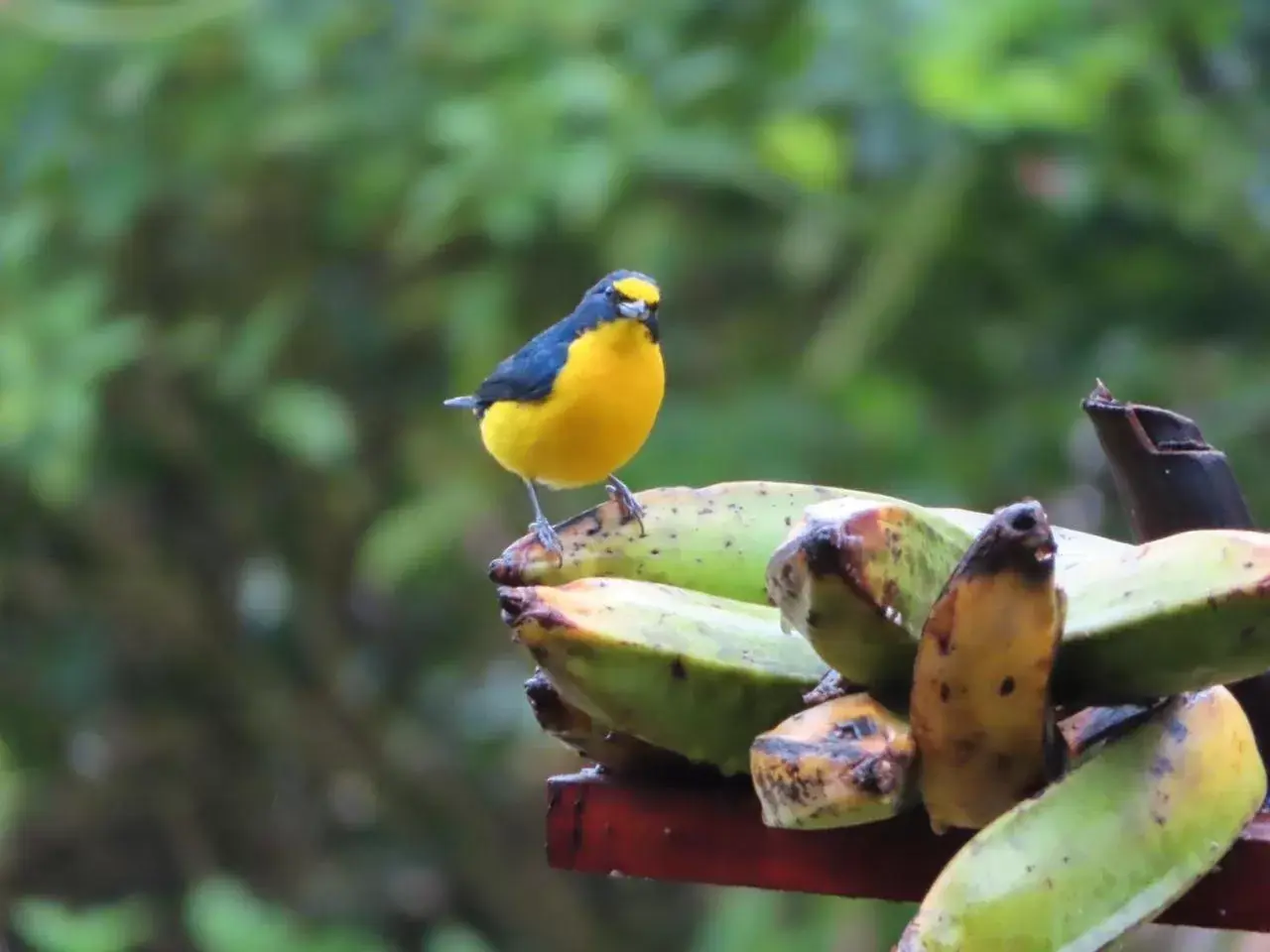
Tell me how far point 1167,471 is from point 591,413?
2.23ft

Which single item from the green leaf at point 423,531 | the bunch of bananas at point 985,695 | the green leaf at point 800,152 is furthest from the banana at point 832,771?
the green leaf at point 423,531

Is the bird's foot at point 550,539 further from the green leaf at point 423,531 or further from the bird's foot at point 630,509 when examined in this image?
the green leaf at point 423,531

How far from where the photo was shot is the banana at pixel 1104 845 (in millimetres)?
668

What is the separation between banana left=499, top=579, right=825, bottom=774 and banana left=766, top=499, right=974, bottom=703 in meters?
0.09

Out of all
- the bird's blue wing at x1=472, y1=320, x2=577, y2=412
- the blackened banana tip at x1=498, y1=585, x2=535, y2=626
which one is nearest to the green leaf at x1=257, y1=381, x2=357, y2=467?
the bird's blue wing at x1=472, y1=320, x2=577, y2=412

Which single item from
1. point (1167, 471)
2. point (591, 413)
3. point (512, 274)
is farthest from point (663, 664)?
point (512, 274)

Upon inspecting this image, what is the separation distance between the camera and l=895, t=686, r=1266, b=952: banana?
67cm

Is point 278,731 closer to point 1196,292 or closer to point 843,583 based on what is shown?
point 1196,292

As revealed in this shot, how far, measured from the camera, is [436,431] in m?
2.90

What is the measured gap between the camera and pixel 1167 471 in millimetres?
954

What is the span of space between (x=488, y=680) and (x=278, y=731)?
53 cm

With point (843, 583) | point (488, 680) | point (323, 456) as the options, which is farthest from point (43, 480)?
point (843, 583)

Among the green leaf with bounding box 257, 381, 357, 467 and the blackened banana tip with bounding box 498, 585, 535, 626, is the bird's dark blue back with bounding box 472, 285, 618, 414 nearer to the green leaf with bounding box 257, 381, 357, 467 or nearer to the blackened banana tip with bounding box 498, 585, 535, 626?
the blackened banana tip with bounding box 498, 585, 535, 626

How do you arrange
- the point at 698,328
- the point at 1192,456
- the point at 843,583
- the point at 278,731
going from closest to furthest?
the point at 843,583 < the point at 1192,456 < the point at 698,328 < the point at 278,731
